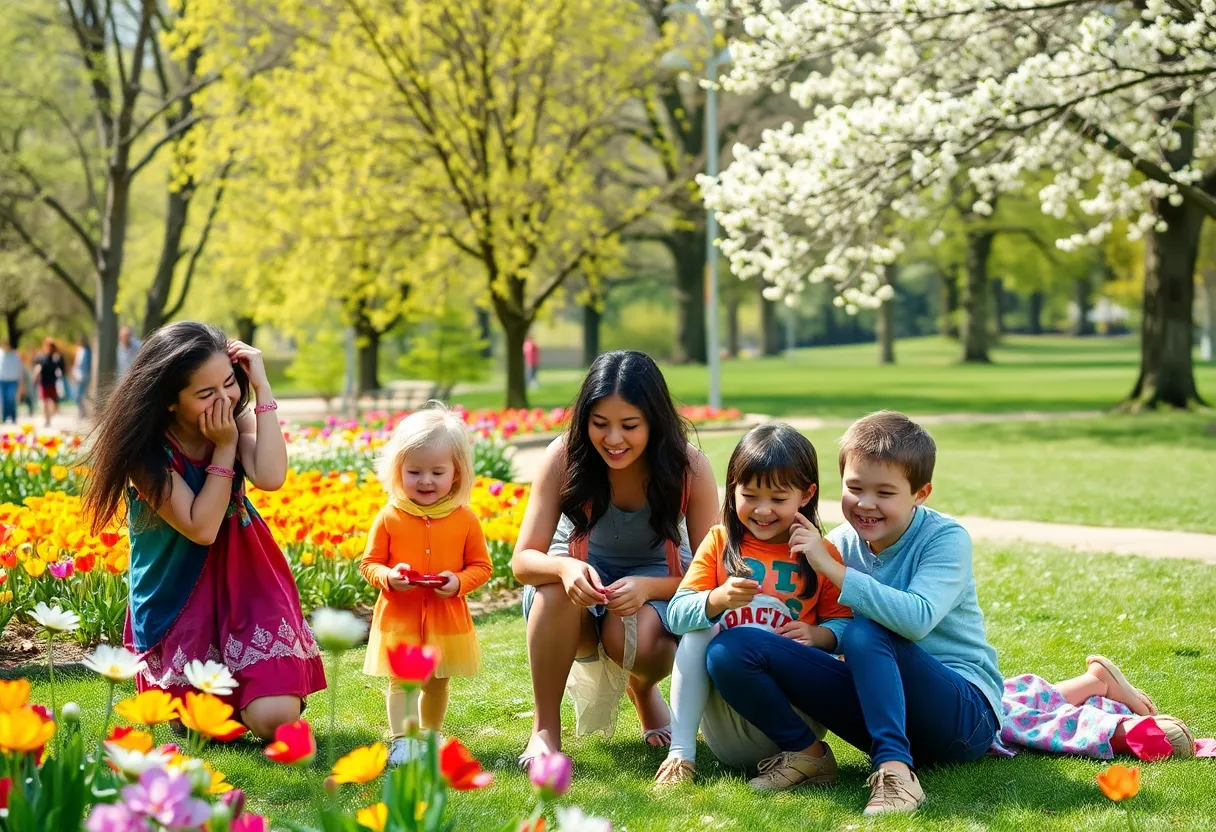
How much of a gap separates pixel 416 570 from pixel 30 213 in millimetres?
34414

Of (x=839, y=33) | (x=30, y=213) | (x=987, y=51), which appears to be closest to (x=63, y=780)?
(x=839, y=33)

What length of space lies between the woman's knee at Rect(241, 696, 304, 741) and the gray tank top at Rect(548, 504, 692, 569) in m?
0.94

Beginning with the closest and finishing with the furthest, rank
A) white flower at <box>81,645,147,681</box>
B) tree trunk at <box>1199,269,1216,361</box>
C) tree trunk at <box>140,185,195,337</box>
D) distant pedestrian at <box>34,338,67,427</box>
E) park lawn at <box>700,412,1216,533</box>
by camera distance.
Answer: white flower at <box>81,645,147,681</box>, park lawn at <box>700,412,1216,533</box>, tree trunk at <box>140,185,195,337</box>, distant pedestrian at <box>34,338,67,427</box>, tree trunk at <box>1199,269,1216,361</box>

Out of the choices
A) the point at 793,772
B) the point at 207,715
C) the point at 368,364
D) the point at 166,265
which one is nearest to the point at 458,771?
the point at 207,715

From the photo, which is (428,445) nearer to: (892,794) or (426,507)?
(426,507)

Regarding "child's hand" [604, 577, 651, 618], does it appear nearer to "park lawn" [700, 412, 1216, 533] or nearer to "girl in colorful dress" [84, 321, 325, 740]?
"girl in colorful dress" [84, 321, 325, 740]

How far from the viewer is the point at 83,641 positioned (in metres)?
5.28

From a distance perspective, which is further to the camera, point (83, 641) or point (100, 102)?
point (100, 102)

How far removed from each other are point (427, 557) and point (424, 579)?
0.87 feet

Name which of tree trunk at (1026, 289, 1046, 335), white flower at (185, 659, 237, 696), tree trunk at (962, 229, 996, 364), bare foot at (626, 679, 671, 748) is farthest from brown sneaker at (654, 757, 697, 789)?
tree trunk at (1026, 289, 1046, 335)

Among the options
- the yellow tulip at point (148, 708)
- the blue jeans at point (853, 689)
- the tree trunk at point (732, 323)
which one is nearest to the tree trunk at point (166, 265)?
the blue jeans at point (853, 689)

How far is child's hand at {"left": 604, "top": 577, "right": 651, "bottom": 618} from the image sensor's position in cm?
388

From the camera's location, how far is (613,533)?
427 centimetres

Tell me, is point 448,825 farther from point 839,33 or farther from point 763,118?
point 763,118
